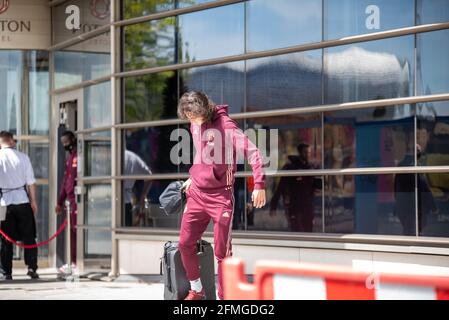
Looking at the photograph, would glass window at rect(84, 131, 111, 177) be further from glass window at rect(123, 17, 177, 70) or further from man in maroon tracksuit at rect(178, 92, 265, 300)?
man in maroon tracksuit at rect(178, 92, 265, 300)

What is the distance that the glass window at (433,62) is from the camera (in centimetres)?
796

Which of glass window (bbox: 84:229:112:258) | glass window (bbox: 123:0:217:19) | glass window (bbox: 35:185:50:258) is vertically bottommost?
glass window (bbox: 84:229:112:258)

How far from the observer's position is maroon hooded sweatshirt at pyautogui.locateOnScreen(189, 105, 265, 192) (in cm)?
724

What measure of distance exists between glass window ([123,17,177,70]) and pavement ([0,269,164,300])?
2601mm

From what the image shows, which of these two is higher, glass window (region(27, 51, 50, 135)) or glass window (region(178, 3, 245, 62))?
glass window (region(178, 3, 245, 62))

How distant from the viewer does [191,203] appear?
7434mm

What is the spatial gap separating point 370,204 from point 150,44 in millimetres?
3709

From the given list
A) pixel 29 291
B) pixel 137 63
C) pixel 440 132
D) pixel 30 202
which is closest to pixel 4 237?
pixel 30 202

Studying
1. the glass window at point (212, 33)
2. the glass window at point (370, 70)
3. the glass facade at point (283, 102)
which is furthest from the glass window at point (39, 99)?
the glass window at point (370, 70)

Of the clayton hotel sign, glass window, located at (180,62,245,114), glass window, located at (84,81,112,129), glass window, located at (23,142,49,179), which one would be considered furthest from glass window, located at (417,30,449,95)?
glass window, located at (23,142,49,179)

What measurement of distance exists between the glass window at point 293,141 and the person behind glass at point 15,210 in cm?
365

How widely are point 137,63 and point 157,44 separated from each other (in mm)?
403

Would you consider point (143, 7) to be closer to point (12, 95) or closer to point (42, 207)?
point (12, 95)

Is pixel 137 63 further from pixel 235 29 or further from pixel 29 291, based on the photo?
pixel 29 291
